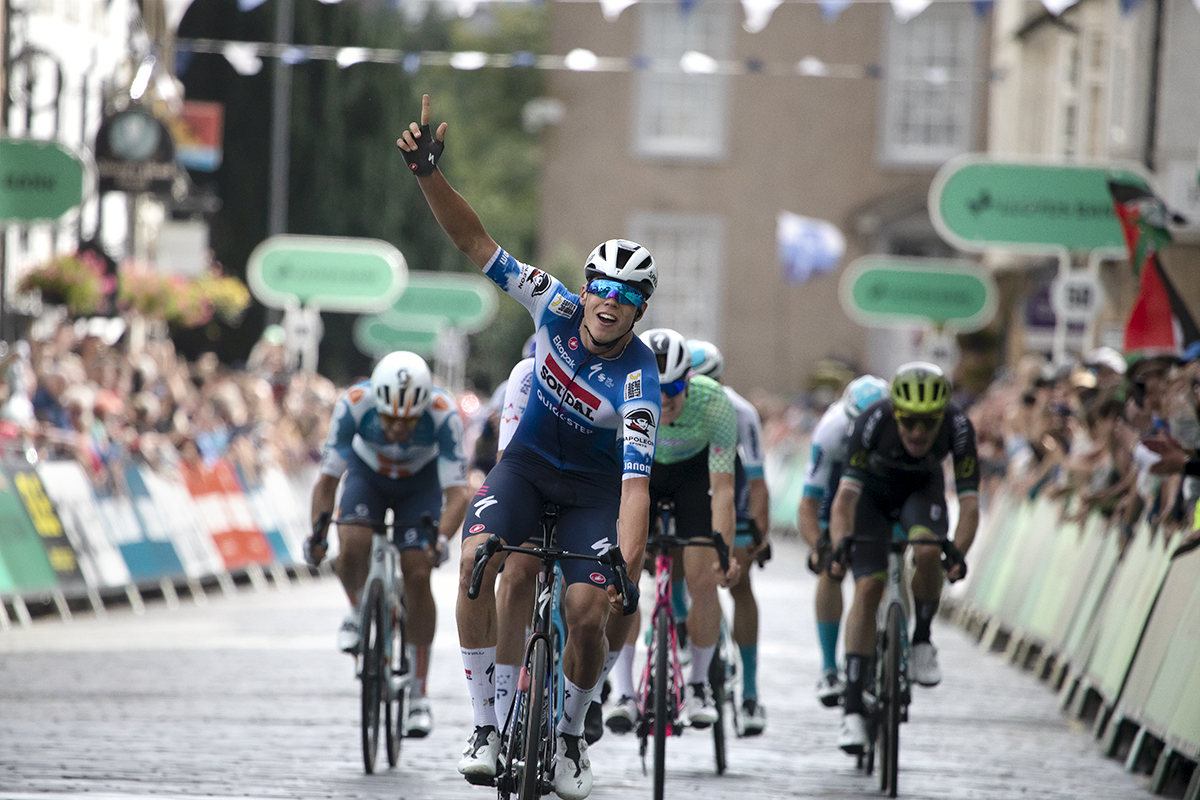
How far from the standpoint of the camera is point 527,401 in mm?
7094

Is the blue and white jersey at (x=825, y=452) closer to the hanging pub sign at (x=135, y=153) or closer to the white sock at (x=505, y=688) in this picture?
the white sock at (x=505, y=688)

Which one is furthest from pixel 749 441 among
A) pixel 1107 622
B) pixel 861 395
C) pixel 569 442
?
pixel 569 442

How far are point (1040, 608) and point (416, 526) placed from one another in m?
6.02

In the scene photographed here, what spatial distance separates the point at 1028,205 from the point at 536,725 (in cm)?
1123

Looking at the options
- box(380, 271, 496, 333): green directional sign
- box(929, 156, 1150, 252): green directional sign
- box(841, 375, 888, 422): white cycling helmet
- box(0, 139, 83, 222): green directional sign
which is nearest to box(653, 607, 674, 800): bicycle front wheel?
box(841, 375, 888, 422): white cycling helmet

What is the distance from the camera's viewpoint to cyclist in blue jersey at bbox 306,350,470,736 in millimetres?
9500

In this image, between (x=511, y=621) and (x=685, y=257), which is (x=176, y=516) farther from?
(x=685, y=257)

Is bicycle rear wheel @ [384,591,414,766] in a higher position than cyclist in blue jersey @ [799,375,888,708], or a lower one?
lower

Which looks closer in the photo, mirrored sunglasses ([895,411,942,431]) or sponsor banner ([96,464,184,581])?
mirrored sunglasses ([895,411,942,431])

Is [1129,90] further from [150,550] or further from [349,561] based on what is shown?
[349,561]

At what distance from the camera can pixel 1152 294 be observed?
570 inches

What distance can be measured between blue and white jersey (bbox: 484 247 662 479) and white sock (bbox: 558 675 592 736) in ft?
2.55

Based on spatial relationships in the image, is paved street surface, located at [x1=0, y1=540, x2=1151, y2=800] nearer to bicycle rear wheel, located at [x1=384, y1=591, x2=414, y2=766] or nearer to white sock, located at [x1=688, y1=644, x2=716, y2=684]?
bicycle rear wheel, located at [x1=384, y1=591, x2=414, y2=766]

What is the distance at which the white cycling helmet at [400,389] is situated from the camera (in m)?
9.38
